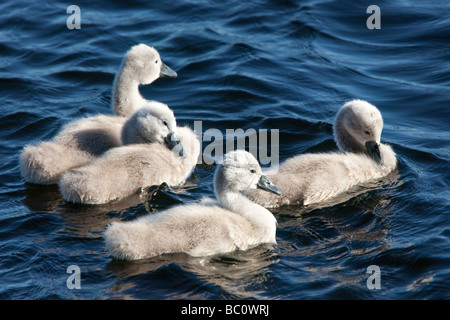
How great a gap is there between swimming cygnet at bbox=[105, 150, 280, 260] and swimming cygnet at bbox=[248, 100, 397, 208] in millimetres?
449

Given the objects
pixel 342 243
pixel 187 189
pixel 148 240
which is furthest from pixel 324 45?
pixel 148 240

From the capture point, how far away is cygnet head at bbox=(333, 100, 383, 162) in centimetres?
812

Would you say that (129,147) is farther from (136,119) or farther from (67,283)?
(67,283)

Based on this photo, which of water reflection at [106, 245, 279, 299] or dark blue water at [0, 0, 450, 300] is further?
dark blue water at [0, 0, 450, 300]

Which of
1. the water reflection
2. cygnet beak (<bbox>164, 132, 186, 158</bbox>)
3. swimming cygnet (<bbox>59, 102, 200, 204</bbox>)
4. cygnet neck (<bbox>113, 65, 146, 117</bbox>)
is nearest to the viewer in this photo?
the water reflection

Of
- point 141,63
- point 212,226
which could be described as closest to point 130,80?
point 141,63

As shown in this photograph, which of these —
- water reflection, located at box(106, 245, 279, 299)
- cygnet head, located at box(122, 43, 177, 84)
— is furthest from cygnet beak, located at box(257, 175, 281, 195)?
cygnet head, located at box(122, 43, 177, 84)

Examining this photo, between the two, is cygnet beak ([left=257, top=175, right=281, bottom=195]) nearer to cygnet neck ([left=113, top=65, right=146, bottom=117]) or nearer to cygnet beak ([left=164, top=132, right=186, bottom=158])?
cygnet beak ([left=164, top=132, right=186, bottom=158])

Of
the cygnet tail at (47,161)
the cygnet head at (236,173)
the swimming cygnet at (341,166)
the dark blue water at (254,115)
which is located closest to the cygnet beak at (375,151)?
the swimming cygnet at (341,166)

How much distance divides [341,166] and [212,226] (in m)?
2.03

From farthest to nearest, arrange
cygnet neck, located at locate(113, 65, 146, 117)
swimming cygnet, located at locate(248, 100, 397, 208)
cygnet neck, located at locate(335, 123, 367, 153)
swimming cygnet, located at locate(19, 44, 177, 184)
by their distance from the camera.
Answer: cygnet neck, located at locate(113, 65, 146, 117) < cygnet neck, located at locate(335, 123, 367, 153) < swimming cygnet, located at locate(19, 44, 177, 184) < swimming cygnet, located at locate(248, 100, 397, 208)

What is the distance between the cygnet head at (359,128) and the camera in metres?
8.12

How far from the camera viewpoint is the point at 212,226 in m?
6.44

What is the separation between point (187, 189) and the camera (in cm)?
802
